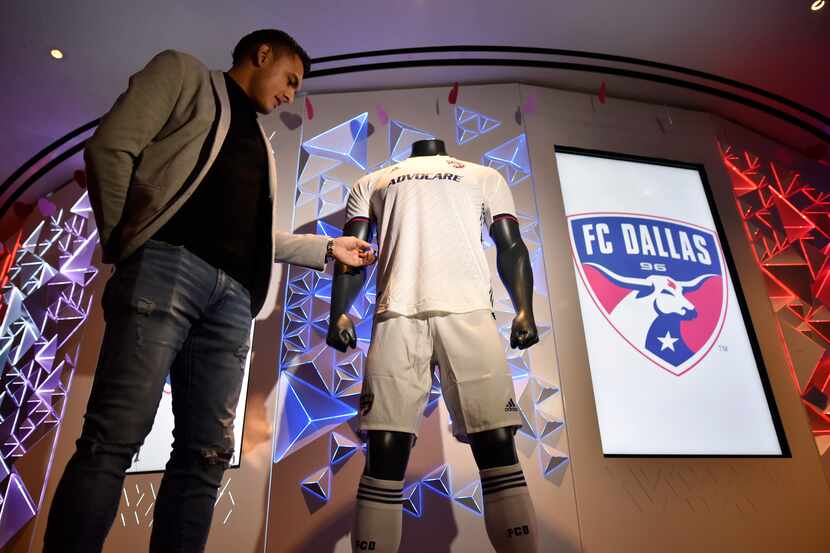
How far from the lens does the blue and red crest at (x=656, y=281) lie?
306 centimetres

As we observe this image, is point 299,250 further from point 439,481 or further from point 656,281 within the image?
point 656,281

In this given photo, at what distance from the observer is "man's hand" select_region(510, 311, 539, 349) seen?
6.59ft

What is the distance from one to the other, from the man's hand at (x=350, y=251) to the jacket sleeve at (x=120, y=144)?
0.66 meters

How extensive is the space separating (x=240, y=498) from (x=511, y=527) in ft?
4.67

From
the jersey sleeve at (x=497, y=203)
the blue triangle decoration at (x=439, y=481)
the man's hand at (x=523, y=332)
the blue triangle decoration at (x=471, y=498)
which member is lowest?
the blue triangle decoration at (x=471, y=498)

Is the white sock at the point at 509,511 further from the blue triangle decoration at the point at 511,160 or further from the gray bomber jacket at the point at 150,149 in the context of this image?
the blue triangle decoration at the point at 511,160

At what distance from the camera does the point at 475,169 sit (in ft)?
7.88

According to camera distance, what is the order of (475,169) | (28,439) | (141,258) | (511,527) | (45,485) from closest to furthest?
(141,258), (511,527), (475,169), (45,485), (28,439)

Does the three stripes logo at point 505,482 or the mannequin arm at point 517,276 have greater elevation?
the mannequin arm at point 517,276

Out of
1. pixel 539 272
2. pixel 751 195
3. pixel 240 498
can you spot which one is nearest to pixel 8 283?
pixel 240 498

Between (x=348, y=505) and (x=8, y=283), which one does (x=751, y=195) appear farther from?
(x=8, y=283)

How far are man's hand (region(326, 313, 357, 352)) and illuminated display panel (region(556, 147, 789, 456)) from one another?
4.83ft

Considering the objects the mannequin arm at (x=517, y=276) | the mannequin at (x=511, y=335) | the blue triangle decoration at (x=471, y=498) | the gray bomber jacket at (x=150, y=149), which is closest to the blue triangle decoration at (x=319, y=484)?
the blue triangle decoration at (x=471, y=498)

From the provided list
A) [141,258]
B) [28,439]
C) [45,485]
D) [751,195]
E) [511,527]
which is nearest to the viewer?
[141,258]
